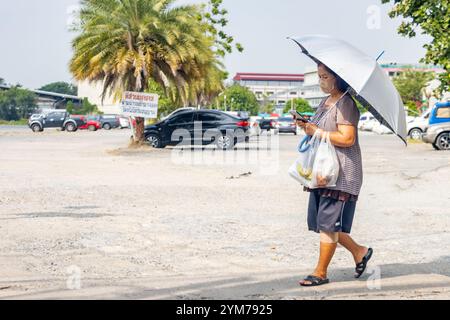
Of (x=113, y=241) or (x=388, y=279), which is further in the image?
(x=113, y=241)

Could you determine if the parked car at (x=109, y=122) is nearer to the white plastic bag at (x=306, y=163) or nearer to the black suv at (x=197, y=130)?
the black suv at (x=197, y=130)

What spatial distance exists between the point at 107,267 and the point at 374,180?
33.5 ft

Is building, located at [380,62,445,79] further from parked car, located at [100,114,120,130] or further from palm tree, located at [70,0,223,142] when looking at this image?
palm tree, located at [70,0,223,142]

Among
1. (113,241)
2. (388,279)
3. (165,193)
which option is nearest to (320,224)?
(388,279)

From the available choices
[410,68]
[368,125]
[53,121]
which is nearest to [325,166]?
[53,121]

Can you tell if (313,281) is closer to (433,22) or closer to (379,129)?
(433,22)

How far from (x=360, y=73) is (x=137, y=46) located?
22.7 m

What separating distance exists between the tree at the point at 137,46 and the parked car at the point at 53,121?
29.5m

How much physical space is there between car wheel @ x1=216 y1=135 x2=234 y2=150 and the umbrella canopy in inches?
899

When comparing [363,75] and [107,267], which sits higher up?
[363,75]

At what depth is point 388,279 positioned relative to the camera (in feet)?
20.7

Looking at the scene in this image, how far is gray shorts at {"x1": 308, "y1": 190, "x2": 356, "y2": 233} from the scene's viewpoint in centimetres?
600

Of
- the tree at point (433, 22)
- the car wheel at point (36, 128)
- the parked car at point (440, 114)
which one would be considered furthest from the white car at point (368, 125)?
the tree at point (433, 22)
